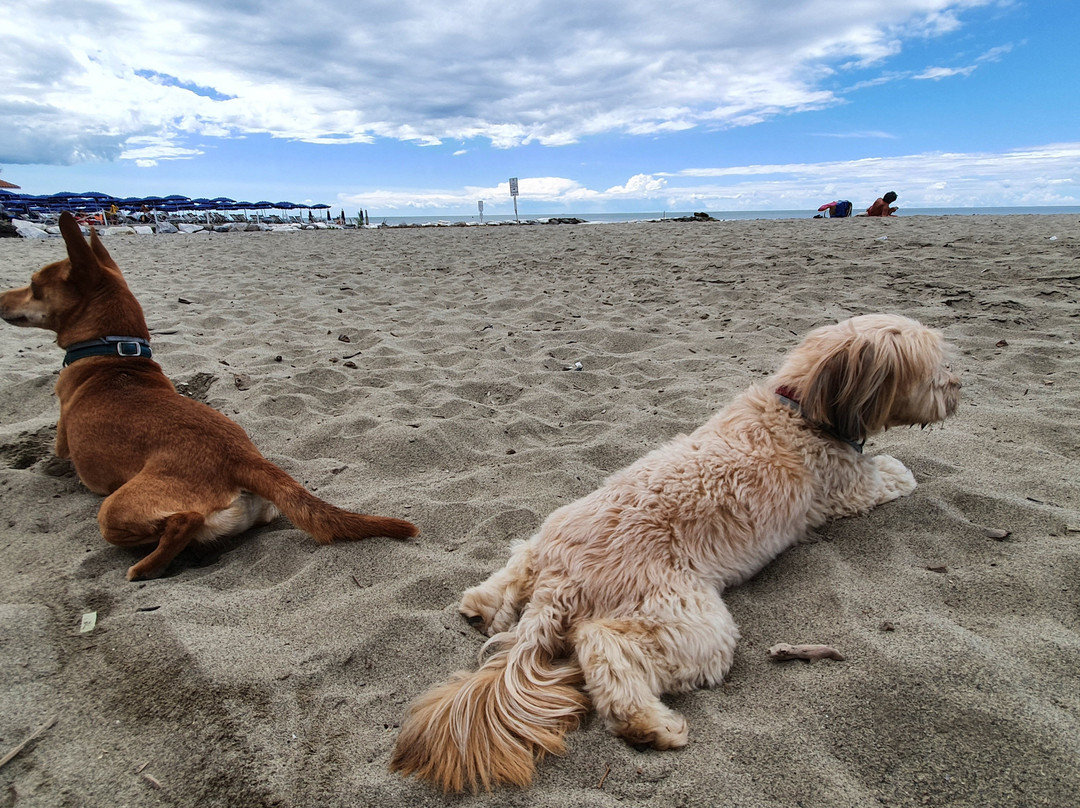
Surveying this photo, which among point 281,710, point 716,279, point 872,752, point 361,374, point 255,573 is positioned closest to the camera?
point 872,752

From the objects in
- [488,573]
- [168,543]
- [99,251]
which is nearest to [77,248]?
[99,251]

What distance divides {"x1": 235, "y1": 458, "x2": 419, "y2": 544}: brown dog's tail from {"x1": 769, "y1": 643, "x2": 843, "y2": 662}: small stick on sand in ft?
6.23

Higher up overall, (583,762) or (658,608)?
(658,608)

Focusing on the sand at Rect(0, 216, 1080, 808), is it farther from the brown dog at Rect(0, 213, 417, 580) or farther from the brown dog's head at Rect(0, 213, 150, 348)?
the brown dog's head at Rect(0, 213, 150, 348)

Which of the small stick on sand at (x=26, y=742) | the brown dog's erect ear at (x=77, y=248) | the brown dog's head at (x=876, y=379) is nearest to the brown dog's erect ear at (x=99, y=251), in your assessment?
the brown dog's erect ear at (x=77, y=248)

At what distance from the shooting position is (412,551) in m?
3.07

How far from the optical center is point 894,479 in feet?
10.0

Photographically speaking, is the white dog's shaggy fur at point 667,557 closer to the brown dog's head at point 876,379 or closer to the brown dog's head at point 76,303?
the brown dog's head at point 876,379

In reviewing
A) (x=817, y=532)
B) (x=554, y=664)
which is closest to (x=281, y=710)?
(x=554, y=664)

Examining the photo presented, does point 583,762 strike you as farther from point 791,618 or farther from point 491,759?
point 791,618

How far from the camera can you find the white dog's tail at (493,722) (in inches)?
70.7

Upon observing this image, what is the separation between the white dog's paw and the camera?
303 cm

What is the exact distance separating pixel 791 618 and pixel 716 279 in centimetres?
787

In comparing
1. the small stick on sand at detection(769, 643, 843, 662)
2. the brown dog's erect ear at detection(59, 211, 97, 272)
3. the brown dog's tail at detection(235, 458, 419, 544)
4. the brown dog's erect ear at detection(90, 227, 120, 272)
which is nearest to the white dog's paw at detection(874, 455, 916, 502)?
the small stick on sand at detection(769, 643, 843, 662)
